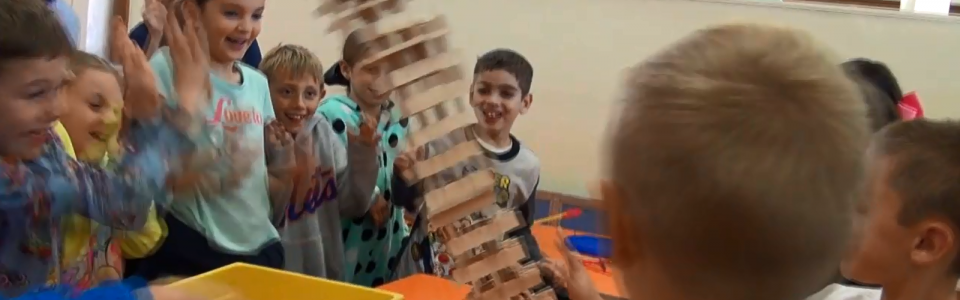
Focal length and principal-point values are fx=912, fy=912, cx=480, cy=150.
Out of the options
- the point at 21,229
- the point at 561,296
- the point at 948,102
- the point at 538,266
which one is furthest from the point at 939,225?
the point at 948,102

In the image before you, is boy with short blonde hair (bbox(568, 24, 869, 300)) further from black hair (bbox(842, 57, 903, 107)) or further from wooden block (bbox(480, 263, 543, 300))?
black hair (bbox(842, 57, 903, 107))

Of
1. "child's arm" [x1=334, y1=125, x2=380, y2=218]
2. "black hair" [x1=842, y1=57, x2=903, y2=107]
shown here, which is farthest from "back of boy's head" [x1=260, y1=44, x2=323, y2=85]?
"black hair" [x1=842, y1=57, x2=903, y2=107]

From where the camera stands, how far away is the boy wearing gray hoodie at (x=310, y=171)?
1.34 m

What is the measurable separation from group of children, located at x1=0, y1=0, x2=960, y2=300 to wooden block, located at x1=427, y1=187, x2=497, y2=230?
2 centimetres

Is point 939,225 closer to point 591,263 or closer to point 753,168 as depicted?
point 753,168

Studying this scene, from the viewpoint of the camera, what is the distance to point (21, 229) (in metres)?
0.73

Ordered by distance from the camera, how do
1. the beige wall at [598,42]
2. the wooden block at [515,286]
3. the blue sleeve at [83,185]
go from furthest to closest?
the beige wall at [598,42] → the blue sleeve at [83,185] → the wooden block at [515,286]

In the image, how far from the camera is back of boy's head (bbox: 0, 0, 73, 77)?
2.35 ft

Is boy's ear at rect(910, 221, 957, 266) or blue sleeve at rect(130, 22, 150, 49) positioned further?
blue sleeve at rect(130, 22, 150, 49)

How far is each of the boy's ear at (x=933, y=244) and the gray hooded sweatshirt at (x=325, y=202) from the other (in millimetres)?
817

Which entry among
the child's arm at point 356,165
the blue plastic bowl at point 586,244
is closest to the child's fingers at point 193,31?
the child's arm at point 356,165

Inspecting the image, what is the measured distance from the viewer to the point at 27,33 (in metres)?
0.73

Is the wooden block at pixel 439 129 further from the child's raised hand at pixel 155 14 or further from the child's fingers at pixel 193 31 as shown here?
the child's raised hand at pixel 155 14

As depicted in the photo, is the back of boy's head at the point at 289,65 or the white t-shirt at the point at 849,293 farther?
the back of boy's head at the point at 289,65
